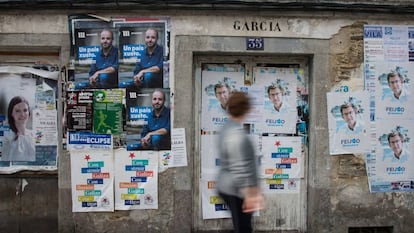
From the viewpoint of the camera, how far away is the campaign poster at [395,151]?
7398mm

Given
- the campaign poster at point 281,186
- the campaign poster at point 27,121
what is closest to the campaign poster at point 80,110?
the campaign poster at point 27,121

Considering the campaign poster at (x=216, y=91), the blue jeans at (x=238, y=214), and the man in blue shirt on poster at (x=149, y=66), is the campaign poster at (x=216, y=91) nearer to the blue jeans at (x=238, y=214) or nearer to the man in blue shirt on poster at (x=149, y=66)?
the man in blue shirt on poster at (x=149, y=66)

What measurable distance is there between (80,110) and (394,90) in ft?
14.7

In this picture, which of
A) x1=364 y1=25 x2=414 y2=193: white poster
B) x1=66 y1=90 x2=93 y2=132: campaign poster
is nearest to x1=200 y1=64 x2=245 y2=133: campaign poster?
x1=66 y1=90 x2=93 y2=132: campaign poster

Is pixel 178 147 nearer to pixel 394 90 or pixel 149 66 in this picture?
pixel 149 66

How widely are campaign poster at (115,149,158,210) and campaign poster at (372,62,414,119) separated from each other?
10.8ft

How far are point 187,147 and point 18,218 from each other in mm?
2675

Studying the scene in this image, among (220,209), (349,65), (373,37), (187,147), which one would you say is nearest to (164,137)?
(187,147)

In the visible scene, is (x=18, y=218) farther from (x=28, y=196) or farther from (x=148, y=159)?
(x=148, y=159)

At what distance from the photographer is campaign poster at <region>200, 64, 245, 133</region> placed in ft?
24.3

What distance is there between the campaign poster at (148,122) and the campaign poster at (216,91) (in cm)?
58

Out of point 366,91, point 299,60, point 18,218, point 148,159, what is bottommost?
point 18,218

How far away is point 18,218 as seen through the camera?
7.42 meters

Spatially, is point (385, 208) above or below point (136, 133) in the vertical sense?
below
